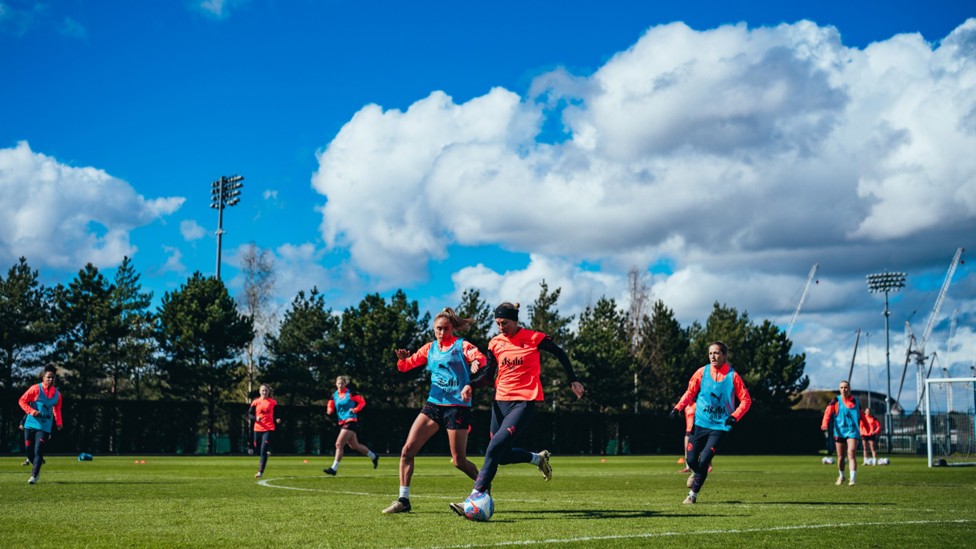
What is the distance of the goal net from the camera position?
34.9m

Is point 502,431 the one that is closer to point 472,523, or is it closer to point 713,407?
point 472,523

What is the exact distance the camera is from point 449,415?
11.2m

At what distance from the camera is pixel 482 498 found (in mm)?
10234

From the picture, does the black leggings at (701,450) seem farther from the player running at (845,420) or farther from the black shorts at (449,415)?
the player running at (845,420)

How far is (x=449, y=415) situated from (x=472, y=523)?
1466 millimetres

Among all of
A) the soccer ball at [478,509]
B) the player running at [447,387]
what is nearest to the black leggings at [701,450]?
the player running at [447,387]

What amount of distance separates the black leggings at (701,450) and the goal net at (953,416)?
23140mm

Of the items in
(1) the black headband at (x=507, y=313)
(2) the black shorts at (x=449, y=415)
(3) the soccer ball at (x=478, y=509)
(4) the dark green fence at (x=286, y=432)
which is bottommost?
(4) the dark green fence at (x=286, y=432)

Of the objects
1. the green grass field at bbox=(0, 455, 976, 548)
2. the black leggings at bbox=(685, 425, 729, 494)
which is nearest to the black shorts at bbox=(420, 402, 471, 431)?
the green grass field at bbox=(0, 455, 976, 548)

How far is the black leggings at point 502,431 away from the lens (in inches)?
409

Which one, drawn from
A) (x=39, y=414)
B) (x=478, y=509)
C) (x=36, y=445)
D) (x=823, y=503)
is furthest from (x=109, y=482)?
(x=823, y=503)

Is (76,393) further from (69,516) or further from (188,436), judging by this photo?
(69,516)

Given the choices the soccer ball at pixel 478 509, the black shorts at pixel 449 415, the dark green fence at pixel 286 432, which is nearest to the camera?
the soccer ball at pixel 478 509

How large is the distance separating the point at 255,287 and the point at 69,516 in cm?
6252
